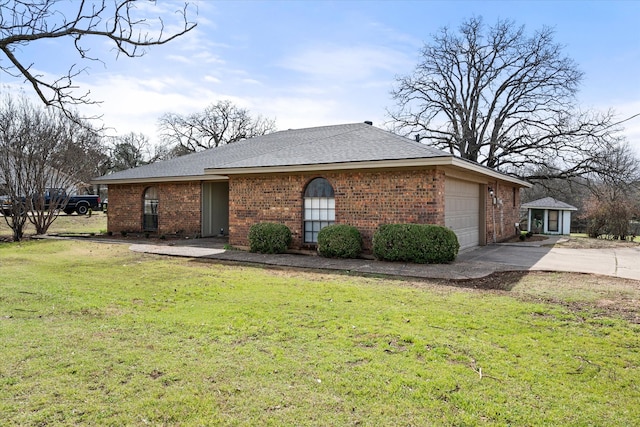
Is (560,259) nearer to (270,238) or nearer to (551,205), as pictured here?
(270,238)

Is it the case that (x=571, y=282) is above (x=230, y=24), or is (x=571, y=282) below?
below

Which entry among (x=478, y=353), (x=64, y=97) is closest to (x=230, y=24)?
(x=64, y=97)

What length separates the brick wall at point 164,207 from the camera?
53.5 ft

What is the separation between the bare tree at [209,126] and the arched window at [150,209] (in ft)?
98.8

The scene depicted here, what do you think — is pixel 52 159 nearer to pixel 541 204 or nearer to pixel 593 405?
pixel 593 405

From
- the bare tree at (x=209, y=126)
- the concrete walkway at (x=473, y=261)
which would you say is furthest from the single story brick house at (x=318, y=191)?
the bare tree at (x=209, y=126)

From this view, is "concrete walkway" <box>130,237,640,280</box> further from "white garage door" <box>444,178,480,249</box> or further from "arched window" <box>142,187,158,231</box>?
"arched window" <box>142,187,158,231</box>

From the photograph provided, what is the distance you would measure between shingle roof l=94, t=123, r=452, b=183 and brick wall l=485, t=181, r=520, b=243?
199 inches

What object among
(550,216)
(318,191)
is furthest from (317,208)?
(550,216)

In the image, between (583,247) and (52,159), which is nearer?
(583,247)

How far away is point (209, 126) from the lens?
4691 centimetres

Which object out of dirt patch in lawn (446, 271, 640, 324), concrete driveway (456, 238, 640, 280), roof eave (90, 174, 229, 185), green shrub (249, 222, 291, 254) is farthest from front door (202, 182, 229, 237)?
dirt patch in lawn (446, 271, 640, 324)

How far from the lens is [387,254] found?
33.4 ft

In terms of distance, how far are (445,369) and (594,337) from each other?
212 centimetres
